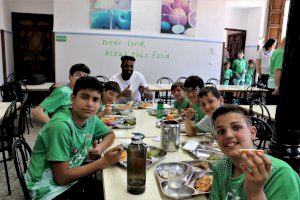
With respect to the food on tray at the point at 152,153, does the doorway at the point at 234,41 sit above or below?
above

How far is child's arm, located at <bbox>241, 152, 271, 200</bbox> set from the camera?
81 cm

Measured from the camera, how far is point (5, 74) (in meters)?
6.17

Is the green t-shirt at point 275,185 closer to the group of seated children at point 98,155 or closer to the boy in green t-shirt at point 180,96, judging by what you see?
the group of seated children at point 98,155

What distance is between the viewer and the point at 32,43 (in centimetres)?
676

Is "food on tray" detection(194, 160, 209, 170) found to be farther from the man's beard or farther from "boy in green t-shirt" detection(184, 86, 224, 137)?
→ the man's beard

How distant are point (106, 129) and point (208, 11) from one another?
5.75 metres

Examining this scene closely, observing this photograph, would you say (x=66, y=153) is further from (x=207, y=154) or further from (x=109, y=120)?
(x=109, y=120)

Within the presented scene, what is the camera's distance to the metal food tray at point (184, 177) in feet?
4.05

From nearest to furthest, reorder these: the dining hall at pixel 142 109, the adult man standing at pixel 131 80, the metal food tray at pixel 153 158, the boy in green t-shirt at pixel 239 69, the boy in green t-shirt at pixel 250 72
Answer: the dining hall at pixel 142 109 < the metal food tray at pixel 153 158 < the adult man standing at pixel 131 80 < the boy in green t-shirt at pixel 239 69 < the boy in green t-shirt at pixel 250 72

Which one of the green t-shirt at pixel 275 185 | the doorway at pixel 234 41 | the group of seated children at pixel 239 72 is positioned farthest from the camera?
the doorway at pixel 234 41

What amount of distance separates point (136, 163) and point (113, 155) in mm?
175

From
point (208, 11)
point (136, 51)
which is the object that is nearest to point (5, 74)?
point (136, 51)

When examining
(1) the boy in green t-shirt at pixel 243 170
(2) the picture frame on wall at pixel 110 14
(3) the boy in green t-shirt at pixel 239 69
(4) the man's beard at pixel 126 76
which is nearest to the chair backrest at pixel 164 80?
(2) the picture frame on wall at pixel 110 14

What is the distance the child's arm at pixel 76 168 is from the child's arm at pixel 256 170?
0.75m
